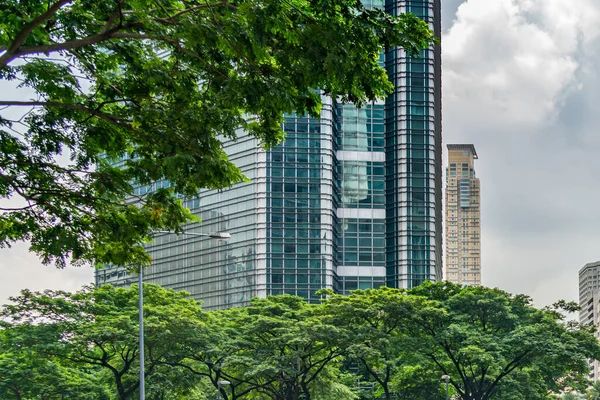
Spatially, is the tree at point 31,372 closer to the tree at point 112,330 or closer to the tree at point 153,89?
the tree at point 112,330

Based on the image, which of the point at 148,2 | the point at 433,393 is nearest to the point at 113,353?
the point at 433,393

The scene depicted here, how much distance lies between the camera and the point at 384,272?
97.6 metres

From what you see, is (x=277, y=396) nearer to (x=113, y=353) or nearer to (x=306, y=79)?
(x=113, y=353)

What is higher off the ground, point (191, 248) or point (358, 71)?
point (191, 248)

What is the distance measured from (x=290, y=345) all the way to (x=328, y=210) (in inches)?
1801

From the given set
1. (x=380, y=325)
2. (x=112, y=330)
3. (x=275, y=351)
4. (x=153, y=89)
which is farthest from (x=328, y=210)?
(x=153, y=89)

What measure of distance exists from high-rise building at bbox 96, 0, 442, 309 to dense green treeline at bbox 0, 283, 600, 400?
36.5 metres

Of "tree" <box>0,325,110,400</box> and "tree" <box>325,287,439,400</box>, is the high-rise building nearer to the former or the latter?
"tree" <box>325,287,439,400</box>

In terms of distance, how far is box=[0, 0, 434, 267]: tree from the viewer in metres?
11.2

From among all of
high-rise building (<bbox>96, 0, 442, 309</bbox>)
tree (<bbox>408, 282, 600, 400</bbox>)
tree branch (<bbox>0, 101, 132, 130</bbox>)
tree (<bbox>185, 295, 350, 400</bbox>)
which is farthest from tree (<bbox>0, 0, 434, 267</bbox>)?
high-rise building (<bbox>96, 0, 442, 309</bbox>)

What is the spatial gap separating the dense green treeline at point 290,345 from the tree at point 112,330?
67 millimetres

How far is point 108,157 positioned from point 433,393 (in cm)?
4202

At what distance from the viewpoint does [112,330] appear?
42.2 meters

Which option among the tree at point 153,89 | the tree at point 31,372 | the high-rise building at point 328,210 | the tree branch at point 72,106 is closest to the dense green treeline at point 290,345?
the tree at point 31,372
